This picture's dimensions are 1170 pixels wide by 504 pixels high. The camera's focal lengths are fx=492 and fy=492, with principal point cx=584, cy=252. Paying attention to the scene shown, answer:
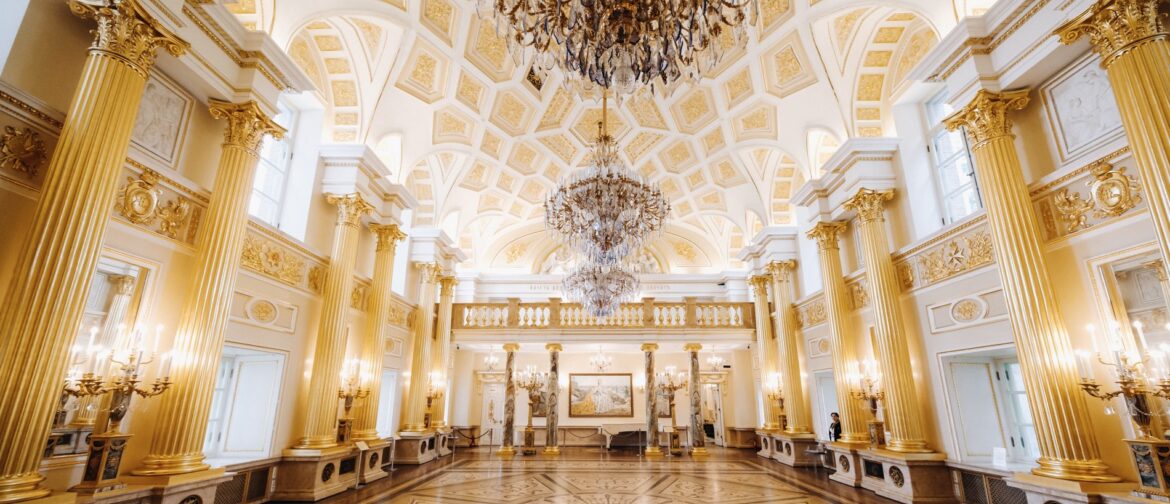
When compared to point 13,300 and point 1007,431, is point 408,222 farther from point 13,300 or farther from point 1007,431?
point 1007,431

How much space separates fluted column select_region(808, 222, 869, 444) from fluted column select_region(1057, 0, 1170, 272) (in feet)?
15.9

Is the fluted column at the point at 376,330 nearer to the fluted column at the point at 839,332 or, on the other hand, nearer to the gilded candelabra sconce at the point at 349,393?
the gilded candelabra sconce at the point at 349,393

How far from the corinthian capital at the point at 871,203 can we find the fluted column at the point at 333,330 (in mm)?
7866

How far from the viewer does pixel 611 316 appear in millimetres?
12844

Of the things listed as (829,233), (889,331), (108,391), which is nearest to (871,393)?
(889,331)

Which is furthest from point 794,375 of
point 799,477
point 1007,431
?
point 1007,431

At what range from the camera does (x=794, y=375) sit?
10.9 meters

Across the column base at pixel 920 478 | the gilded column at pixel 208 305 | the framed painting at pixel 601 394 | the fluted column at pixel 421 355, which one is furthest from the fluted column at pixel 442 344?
the column base at pixel 920 478

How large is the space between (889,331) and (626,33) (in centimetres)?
579

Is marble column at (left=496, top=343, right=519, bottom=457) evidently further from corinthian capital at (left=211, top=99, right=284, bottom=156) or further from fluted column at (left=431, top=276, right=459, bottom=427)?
corinthian capital at (left=211, top=99, right=284, bottom=156)

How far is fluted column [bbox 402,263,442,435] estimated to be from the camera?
1076cm

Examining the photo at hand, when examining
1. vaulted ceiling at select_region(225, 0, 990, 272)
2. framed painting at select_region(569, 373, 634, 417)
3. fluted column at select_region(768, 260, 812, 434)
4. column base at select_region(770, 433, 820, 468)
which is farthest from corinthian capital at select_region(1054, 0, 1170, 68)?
framed painting at select_region(569, 373, 634, 417)

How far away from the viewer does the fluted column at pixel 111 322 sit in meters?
4.18

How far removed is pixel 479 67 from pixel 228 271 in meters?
5.57
